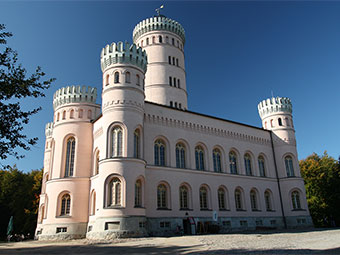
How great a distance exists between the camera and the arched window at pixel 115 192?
24.9 metres

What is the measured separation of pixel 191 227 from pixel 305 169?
27.3m

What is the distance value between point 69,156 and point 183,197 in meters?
12.6

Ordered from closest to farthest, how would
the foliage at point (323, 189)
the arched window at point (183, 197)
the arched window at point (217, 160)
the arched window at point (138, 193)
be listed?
the arched window at point (138, 193) → the arched window at point (183, 197) → the arched window at point (217, 160) → the foliage at point (323, 189)

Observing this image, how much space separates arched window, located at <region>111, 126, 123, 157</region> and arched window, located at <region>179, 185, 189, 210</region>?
308 inches

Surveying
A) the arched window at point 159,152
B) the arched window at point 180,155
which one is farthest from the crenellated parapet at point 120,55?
the arched window at point 180,155

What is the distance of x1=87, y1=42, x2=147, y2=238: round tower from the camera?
2427 cm

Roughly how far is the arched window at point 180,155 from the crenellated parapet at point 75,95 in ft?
35.4

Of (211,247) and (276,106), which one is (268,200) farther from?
(211,247)

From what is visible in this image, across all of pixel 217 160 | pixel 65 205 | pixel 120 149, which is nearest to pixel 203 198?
pixel 217 160

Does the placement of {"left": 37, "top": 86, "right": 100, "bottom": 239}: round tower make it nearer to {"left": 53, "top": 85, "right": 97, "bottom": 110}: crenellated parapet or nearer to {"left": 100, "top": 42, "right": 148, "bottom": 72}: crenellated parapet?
{"left": 53, "top": 85, "right": 97, "bottom": 110}: crenellated parapet

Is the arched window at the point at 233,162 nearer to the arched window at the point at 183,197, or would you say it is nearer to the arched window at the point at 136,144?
the arched window at the point at 183,197

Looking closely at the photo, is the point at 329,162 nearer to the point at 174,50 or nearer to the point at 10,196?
the point at 174,50

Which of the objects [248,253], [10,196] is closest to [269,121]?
[248,253]

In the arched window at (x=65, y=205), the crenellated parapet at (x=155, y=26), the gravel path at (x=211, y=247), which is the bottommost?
the gravel path at (x=211, y=247)
